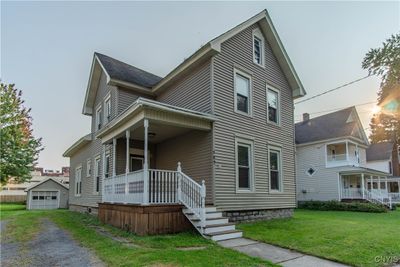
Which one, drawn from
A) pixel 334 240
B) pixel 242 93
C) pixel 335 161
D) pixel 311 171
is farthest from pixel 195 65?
pixel 311 171

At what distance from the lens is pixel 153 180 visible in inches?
354

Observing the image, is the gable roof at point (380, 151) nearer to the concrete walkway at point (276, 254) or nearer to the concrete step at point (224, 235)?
the concrete step at point (224, 235)

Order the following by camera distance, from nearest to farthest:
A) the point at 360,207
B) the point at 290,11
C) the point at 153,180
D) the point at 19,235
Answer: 1. the point at 153,180
2. the point at 19,235
3. the point at 290,11
4. the point at 360,207

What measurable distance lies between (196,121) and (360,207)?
16.0 m

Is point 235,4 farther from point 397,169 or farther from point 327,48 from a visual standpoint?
point 397,169

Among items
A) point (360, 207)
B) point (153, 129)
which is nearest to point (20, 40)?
point (153, 129)

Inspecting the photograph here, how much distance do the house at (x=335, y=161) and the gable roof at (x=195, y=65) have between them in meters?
12.2

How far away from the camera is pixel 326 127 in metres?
26.6

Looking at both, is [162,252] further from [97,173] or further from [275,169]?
[97,173]

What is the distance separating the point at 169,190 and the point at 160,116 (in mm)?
2251

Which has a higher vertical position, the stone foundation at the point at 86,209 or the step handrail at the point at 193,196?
the step handrail at the point at 193,196

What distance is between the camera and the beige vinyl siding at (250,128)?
1054 cm

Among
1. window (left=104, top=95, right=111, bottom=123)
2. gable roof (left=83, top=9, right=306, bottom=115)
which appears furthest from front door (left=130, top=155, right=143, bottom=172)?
gable roof (left=83, top=9, right=306, bottom=115)

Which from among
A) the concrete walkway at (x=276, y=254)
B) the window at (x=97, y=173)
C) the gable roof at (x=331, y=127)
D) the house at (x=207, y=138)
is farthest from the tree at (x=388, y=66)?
the gable roof at (x=331, y=127)
